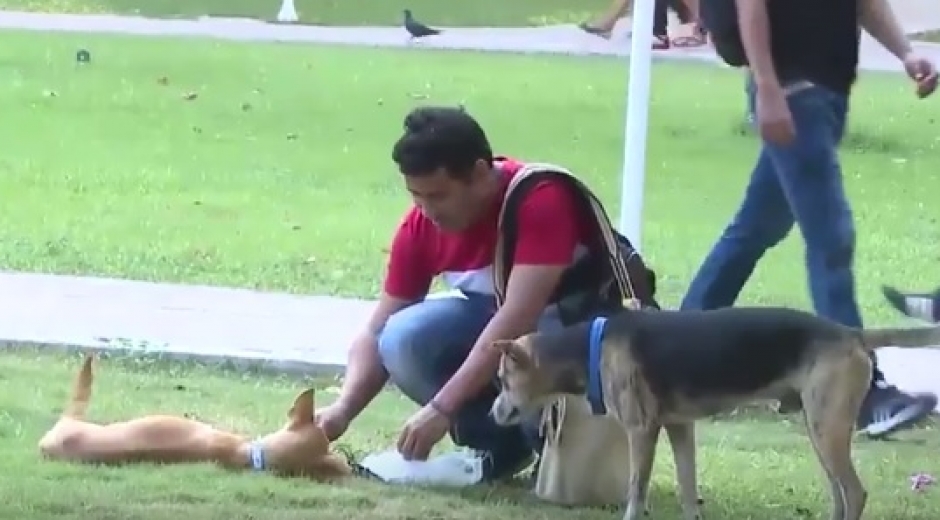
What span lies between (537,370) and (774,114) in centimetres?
161

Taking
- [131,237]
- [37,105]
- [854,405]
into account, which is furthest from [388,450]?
[37,105]

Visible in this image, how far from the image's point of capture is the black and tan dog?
14.6 ft

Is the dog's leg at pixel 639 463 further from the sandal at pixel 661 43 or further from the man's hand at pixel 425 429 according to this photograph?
the sandal at pixel 661 43

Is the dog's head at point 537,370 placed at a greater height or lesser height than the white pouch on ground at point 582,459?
greater

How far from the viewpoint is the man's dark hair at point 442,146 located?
4.53 metres

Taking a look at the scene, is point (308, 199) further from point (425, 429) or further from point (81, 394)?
point (425, 429)

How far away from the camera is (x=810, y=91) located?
594 cm

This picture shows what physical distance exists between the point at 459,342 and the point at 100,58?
503 inches

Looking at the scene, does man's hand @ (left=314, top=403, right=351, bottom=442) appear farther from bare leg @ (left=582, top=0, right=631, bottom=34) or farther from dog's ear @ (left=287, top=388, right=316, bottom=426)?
bare leg @ (left=582, top=0, right=631, bottom=34)

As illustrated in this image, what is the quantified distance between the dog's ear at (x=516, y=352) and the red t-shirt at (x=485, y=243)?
246 mm

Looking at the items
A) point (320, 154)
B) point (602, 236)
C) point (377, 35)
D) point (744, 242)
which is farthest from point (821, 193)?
point (377, 35)

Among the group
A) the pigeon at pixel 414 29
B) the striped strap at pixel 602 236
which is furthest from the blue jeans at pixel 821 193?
the pigeon at pixel 414 29

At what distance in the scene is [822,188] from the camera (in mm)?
5895

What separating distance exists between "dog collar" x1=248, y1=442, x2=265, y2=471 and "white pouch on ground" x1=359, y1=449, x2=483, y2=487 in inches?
10.6
